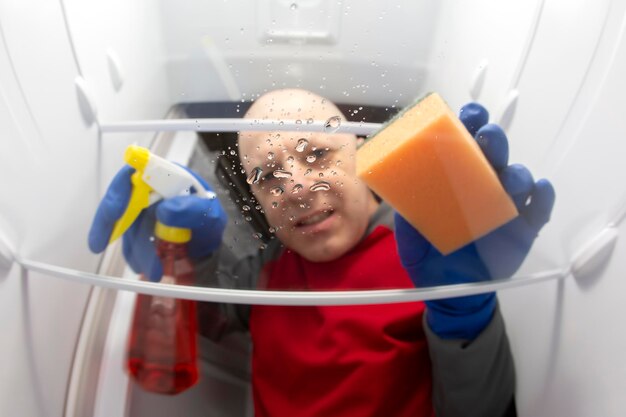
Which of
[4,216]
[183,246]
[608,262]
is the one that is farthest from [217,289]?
[608,262]

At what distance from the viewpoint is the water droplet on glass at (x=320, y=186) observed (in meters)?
0.53

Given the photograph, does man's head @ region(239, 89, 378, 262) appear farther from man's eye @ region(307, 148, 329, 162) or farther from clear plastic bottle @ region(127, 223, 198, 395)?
clear plastic bottle @ region(127, 223, 198, 395)

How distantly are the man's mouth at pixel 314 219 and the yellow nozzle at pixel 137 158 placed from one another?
19 centimetres

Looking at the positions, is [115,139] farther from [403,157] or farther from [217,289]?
[403,157]

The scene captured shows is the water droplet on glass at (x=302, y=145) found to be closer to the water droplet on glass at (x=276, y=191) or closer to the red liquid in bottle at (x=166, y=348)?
the water droplet on glass at (x=276, y=191)

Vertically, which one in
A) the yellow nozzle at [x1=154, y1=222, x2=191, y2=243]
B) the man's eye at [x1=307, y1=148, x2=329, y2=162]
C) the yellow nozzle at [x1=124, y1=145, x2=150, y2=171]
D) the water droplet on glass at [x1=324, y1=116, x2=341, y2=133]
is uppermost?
the water droplet on glass at [x1=324, y1=116, x2=341, y2=133]

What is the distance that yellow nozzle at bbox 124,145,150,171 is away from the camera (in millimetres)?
588

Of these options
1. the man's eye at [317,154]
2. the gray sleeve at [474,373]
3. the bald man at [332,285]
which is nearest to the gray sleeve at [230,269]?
the bald man at [332,285]

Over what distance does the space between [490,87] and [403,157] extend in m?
0.25

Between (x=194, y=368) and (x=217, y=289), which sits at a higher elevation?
(x=217, y=289)

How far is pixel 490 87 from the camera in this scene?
2.09 feet

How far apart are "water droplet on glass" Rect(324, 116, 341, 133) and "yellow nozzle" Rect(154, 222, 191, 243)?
188 mm

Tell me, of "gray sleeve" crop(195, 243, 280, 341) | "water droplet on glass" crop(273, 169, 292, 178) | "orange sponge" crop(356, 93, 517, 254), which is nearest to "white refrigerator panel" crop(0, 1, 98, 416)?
"gray sleeve" crop(195, 243, 280, 341)

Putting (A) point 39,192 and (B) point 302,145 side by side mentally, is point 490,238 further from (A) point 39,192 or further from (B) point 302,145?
(A) point 39,192
